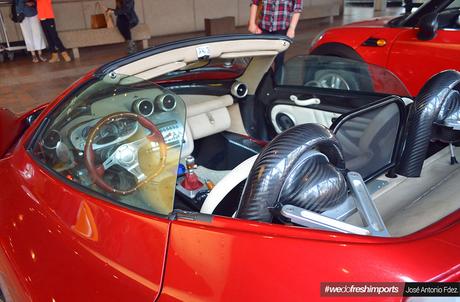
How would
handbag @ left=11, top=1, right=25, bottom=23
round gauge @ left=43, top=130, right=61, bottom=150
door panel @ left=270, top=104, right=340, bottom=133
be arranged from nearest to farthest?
round gauge @ left=43, top=130, right=61, bottom=150, door panel @ left=270, top=104, right=340, bottom=133, handbag @ left=11, top=1, right=25, bottom=23

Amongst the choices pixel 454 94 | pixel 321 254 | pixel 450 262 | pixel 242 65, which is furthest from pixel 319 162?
pixel 242 65

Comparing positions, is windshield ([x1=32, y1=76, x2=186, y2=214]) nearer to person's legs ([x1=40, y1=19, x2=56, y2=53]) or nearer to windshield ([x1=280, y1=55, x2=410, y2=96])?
windshield ([x1=280, y1=55, x2=410, y2=96])

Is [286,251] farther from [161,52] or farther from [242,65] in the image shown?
[242,65]

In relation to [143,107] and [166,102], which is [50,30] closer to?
[143,107]

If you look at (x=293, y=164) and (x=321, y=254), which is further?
(x=293, y=164)

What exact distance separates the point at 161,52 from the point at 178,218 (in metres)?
0.83

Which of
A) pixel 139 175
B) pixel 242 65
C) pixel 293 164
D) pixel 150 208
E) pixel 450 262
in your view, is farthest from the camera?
pixel 242 65

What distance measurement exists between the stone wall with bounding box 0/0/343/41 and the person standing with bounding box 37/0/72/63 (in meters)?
1.72

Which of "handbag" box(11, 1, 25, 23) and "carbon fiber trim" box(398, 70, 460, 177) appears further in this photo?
"handbag" box(11, 1, 25, 23)

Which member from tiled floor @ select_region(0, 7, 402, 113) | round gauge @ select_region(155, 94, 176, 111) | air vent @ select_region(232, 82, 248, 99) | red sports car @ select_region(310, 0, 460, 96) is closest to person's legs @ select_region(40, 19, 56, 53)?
tiled floor @ select_region(0, 7, 402, 113)

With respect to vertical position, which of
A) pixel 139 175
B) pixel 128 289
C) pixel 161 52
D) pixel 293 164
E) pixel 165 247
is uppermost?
pixel 161 52

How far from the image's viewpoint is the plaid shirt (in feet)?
14.1

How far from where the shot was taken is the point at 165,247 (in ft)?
3.79

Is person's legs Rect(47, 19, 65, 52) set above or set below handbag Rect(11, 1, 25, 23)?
below
